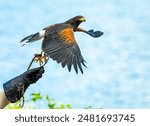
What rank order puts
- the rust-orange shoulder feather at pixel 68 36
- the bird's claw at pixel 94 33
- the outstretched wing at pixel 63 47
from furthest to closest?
the bird's claw at pixel 94 33 < the rust-orange shoulder feather at pixel 68 36 < the outstretched wing at pixel 63 47

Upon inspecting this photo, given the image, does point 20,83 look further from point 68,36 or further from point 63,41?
point 68,36

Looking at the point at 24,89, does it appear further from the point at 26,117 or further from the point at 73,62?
the point at 73,62

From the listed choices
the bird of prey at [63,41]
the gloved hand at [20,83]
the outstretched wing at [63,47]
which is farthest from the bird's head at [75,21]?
the gloved hand at [20,83]

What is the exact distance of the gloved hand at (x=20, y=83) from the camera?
4.03 meters

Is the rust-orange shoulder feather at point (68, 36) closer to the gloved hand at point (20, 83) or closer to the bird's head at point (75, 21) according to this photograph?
the bird's head at point (75, 21)

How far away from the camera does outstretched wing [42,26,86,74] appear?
5008mm

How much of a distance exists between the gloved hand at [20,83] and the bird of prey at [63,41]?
0.61m

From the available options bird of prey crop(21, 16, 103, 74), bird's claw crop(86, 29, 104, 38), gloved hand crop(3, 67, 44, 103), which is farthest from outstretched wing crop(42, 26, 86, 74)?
gloved hand crop(3, 67, 44, 103)

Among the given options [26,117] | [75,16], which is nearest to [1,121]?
[26,117]

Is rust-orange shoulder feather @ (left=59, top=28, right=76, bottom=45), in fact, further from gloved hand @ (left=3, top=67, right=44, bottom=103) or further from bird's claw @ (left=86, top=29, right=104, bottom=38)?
gloved hand @ (left=3, top=67, right=44, bottom=103)

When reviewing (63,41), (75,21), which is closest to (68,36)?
(63,41)

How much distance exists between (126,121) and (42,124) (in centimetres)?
70

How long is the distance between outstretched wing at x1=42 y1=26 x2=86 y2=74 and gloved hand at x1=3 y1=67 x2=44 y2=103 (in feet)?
2.65

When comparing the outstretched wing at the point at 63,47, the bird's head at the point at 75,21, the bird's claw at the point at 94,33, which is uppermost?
the bird's head at the point at 75,21
